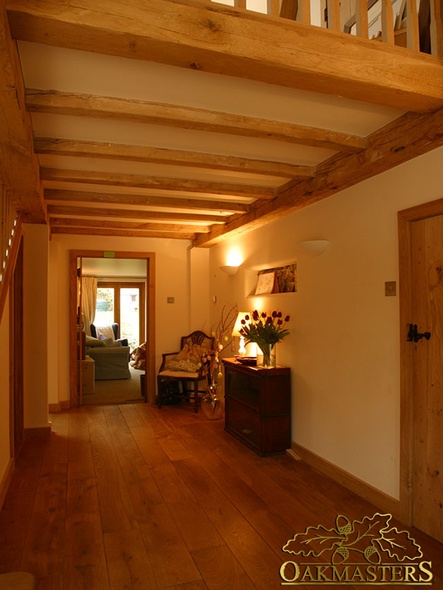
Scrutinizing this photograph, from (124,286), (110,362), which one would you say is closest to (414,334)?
(110,362)

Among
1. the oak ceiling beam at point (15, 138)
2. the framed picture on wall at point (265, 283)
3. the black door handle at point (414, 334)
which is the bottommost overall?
the black door handle at point (414, 334)

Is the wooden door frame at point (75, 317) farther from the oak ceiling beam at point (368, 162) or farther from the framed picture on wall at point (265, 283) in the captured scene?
the oak ceiling beam at point (368, 162)

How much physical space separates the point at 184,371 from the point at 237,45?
453 centimetres

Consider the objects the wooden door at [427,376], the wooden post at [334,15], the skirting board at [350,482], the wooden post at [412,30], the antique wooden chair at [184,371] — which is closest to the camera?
the wooden post at [334,15]

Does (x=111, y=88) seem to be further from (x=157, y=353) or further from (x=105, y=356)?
(x=105, y=356)

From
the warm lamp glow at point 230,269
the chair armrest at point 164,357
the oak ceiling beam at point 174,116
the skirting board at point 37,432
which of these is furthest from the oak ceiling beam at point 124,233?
the oak ceiling beam at point 174,116

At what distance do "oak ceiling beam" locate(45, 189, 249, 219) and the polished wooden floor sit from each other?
2325mm

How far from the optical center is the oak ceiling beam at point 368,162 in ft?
7.64

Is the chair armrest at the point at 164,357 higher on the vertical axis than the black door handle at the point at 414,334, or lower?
lower

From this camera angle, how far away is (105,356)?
8.17m

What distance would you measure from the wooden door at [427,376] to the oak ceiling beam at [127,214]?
2719mm

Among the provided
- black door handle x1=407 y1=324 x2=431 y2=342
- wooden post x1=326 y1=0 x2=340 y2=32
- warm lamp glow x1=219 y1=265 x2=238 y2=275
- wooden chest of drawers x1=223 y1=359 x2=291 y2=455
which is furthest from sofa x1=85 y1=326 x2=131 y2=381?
wooden post x1=326 y1=0 x2=340 y2=32

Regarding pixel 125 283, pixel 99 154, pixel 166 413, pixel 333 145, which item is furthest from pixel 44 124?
pixel 125 283

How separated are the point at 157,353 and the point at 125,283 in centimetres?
538
